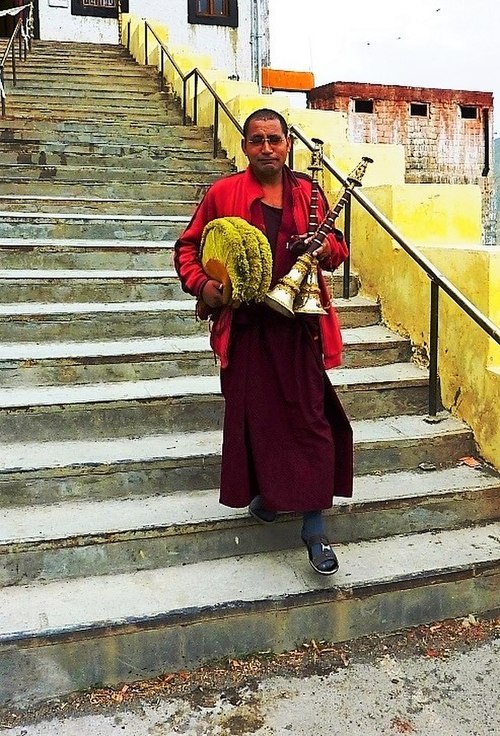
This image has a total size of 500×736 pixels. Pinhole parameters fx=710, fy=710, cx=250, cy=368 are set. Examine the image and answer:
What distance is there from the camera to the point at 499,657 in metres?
2.80

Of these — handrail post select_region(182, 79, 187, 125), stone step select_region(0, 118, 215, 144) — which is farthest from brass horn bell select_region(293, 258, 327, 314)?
handrail post select_region(182, 79, 187, 125)

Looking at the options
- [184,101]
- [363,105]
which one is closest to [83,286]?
[184,101]

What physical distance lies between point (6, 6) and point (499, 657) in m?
17.6

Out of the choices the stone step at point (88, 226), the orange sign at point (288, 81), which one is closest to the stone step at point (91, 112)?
the stone step at point (88, 226)

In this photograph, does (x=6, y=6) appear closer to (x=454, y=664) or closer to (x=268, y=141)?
(x=268, y=141)

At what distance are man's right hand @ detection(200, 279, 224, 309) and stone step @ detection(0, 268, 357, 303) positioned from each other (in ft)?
6.92

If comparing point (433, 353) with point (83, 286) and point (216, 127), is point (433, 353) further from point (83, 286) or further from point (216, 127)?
point (216, 127)

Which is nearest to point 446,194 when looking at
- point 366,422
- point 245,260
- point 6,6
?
point 366,422

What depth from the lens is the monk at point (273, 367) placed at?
9.34 feet

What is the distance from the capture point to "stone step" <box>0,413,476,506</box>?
319cm

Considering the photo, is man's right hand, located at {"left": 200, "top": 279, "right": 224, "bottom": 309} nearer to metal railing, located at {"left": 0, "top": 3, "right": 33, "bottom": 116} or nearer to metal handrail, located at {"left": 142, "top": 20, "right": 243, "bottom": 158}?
Answer: metal handrail, located at {"left": 142, "top": 20, "right": 243, "bottom": 158}

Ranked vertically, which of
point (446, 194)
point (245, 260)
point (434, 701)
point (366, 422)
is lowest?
point (434, 701)

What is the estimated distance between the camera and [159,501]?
325 cm

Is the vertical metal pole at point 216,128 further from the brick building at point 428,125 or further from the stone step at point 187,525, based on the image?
the brick building at point 428,125
